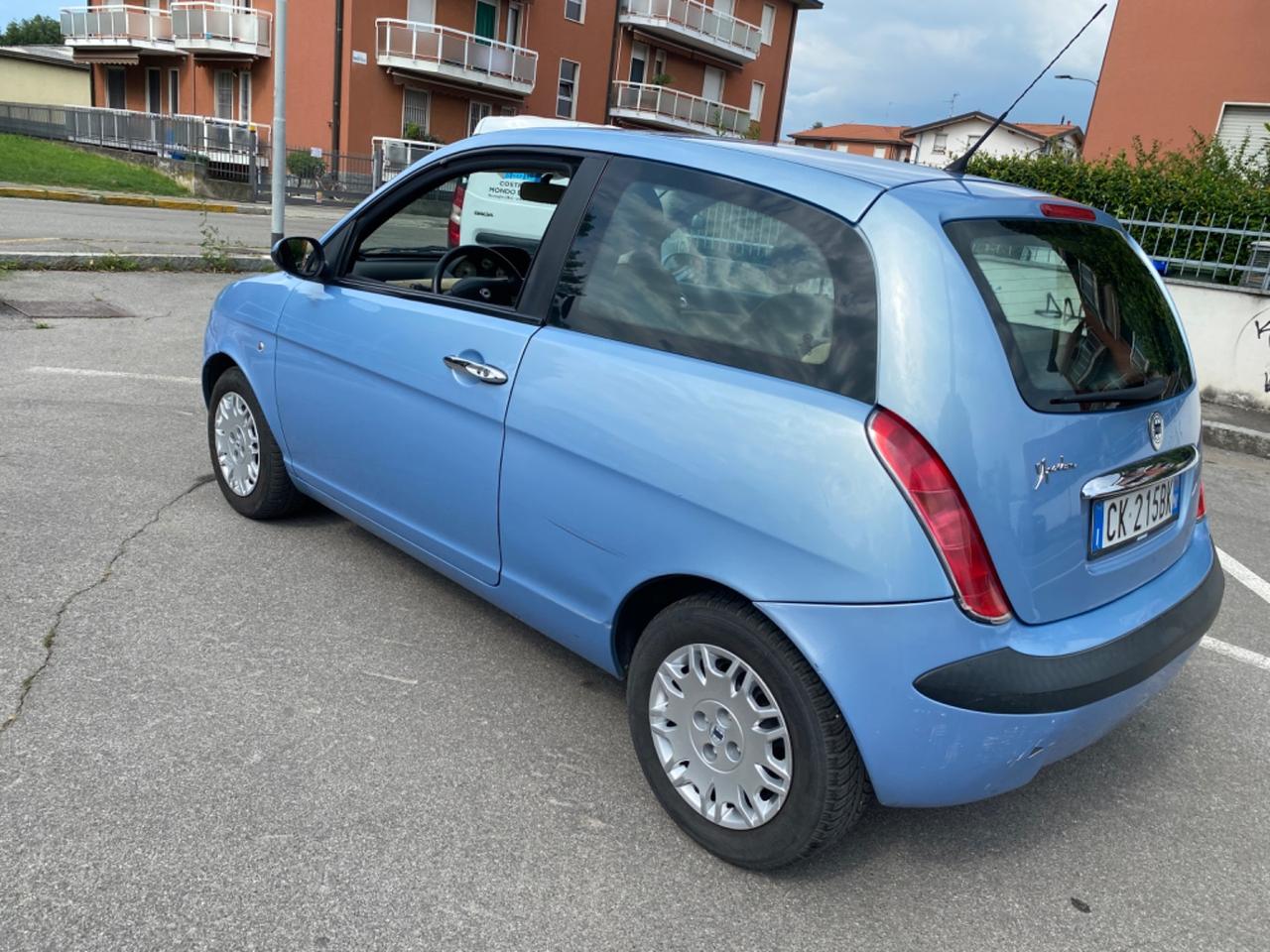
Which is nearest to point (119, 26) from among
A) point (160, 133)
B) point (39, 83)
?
point (160, 133)

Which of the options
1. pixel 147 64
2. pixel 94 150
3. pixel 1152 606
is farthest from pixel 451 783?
pixel 147 64

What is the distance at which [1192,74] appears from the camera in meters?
17.3

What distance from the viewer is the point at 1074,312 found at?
255 cm

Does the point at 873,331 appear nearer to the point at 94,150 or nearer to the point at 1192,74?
the point at 1192,74

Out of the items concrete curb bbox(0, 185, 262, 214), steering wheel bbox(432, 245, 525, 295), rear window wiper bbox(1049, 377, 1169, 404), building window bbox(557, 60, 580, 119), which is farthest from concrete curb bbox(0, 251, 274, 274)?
building window bbox(557, 60, 580, 119)

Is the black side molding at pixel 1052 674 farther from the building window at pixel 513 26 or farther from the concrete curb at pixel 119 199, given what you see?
the building window at pixel 513 26

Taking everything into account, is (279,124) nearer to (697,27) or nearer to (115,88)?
(697,27)

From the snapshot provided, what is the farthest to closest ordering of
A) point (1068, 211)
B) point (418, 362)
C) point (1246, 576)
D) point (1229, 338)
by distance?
point (1229, 338) → point (1246, 576) → point (418, 362) → point (1068, 211)

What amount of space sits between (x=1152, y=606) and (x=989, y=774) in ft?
2.29

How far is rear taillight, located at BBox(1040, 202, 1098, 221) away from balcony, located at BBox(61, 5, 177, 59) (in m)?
39.4

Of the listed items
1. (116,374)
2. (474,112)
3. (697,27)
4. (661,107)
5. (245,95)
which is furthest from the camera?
(697,27)

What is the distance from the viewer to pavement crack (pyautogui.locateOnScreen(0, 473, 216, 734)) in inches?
114

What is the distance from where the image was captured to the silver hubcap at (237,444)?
426cm

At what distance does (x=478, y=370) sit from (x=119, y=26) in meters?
42.2
